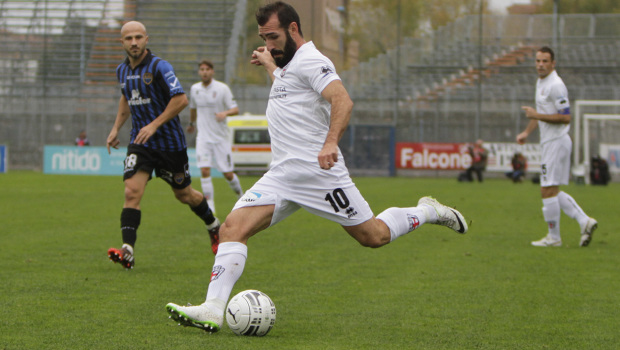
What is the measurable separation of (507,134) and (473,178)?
3616mm

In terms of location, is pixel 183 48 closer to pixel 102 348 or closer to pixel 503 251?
pixel 503 251

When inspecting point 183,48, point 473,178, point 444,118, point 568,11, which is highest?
point 568,11

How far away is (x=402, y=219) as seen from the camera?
605 cm

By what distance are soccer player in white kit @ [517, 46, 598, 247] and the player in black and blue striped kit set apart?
412 centimetres

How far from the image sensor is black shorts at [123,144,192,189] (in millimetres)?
8281

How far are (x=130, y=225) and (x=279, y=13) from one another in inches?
135

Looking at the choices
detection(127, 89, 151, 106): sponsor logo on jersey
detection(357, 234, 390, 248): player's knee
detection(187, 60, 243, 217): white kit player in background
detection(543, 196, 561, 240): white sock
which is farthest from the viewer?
detection(187, 60, 243, 217): white kit player in background

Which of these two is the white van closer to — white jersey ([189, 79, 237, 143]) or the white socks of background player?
white jersey ([189, 79, 237, 143])

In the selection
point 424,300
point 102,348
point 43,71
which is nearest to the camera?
point 102,348

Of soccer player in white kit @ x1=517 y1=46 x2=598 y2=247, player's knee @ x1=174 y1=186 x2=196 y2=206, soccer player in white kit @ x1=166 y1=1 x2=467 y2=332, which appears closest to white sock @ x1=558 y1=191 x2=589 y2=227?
soccer player in white kit @ x1=517 y1=46 x2=598 y2=247

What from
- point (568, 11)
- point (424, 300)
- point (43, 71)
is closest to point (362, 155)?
point (43, 71)

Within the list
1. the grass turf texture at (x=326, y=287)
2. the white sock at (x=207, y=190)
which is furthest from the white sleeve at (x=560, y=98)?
the white sock at (x=207, y=190)

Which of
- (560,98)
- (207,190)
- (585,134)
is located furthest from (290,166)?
(585,134)

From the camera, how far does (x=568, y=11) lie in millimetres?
53344
